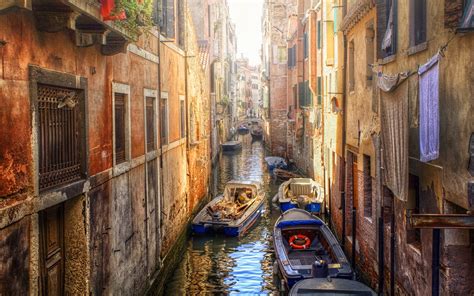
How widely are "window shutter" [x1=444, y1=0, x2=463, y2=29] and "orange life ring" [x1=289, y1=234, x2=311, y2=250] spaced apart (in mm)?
9514

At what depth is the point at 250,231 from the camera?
66.2 ft

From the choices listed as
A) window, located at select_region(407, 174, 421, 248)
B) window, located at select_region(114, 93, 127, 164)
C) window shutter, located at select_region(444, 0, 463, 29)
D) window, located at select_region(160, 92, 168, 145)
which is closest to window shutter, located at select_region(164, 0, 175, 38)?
window, located at select_region(160, 92, 168, 145)

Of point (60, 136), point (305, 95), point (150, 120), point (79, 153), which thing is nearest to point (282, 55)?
point (305, 95)

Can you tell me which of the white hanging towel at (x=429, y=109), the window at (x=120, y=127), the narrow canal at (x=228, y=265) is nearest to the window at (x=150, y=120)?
the window at (x=120, y=127)

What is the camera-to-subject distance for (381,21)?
34.9 ft

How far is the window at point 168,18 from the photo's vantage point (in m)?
14.8

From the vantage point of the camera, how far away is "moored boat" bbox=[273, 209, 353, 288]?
11.8m

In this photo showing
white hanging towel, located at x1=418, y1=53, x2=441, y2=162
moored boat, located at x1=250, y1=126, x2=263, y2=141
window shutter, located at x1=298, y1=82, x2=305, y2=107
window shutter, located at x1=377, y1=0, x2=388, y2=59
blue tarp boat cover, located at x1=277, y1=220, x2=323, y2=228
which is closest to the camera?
white hanging towel, located at x1=418, y1=53, x2=441, y2=162

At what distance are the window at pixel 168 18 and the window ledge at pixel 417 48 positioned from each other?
25.9ft

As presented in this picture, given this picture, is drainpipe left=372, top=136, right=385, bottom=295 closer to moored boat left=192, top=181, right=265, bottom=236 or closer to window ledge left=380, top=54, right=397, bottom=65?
window ledge left=380, top=54, right=397, bottom=65

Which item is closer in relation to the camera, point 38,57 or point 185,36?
point 38,57

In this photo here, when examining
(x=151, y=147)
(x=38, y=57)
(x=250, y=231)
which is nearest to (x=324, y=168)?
(x=250, y=231)

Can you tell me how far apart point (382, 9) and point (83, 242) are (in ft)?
23.4

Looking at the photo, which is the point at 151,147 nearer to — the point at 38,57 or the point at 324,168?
A: the point at 38,57
